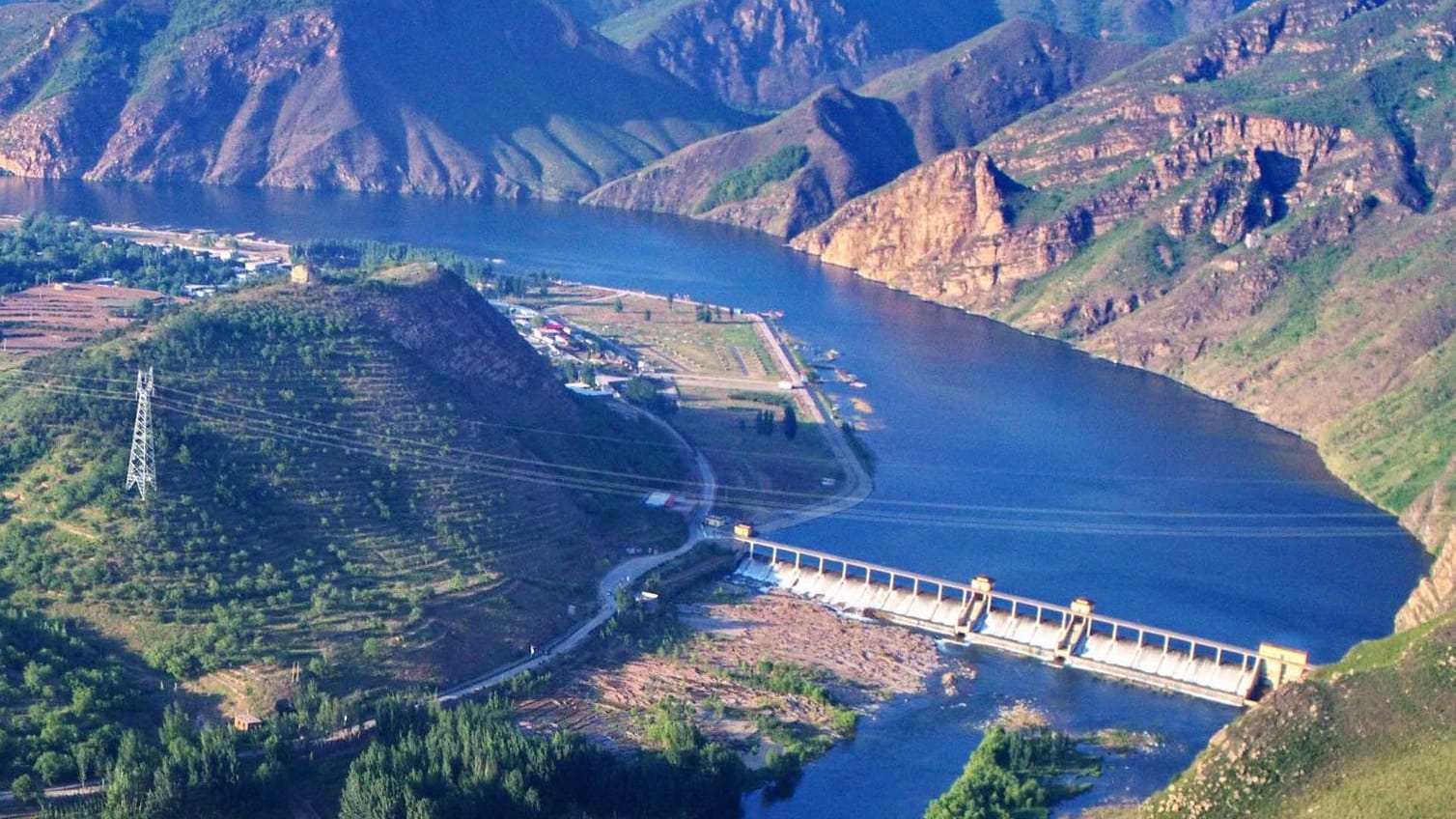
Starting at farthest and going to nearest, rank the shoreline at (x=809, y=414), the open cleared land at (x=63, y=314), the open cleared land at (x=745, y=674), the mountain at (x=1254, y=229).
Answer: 1. the mountain at (x=1254, y=229)
2. the shoreline at (x=809, y=414)
3. the open cleared land at (x=63, y=314)
4. the open cleared land at (x=745, y=674)

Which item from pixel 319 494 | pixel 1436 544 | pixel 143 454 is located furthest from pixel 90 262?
pixel 1436 544

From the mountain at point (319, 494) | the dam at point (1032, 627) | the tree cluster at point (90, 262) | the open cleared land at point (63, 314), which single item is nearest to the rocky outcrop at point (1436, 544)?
the dam at point (1032, 627)

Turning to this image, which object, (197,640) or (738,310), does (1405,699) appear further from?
(738,310)

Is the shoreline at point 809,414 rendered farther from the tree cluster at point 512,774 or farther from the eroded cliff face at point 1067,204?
the tree cluster at point 512,774

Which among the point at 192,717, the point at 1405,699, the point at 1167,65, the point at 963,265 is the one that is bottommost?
the point at 192,717

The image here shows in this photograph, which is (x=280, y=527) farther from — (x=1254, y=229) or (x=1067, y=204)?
(x=1067, y=204)

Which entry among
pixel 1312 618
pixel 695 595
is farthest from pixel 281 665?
pixel 1312 618
